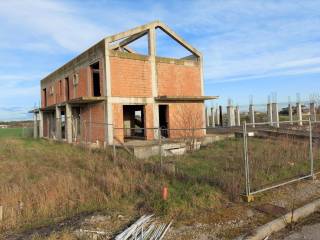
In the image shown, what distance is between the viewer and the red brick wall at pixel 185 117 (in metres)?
22.7

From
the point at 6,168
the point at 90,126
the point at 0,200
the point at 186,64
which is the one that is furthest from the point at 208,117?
the point at 0,200

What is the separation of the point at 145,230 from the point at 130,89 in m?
15.8

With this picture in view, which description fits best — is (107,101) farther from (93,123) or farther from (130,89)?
(93,123)

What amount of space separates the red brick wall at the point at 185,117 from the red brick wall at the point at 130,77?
2241mm

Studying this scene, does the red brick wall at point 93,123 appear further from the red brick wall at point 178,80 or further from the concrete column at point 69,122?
the red brick wall at point 178,80

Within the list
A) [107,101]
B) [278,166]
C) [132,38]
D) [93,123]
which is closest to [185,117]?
[107,101]

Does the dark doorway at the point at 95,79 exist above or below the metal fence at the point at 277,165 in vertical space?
above

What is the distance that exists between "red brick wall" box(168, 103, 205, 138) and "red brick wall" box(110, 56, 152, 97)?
2.24 m

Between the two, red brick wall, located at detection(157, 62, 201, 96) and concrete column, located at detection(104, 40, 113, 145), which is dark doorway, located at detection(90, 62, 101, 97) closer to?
concrete column, located at detection(104, 40, 113, 145)

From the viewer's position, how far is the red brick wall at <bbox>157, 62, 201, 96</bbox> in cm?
2255

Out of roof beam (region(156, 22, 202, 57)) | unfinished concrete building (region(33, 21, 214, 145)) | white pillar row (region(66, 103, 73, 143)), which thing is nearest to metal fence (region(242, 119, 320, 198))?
unfinished concrete building (region(33, 21, 214, 145))

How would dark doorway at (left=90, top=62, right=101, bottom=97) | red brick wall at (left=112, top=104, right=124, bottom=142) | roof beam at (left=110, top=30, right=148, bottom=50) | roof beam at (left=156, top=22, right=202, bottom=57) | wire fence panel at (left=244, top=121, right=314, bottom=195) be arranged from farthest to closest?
dark doorway at (left=90, top=62, right=101, bottom=97) → roof beam at (left=156, top=22, right=202, bottom=57) → roof beam at (left=110, top=30, right=148, bottom=50) → red brick wall at (left=112, top=104, right=124, bottom=142) → wire fence panel at (left=244, top=121, right=314, bottom=195)

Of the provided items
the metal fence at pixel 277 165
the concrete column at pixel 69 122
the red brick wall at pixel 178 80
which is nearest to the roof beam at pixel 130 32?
the red brick wall at pixel 178 80

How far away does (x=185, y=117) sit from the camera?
23.4 meters
